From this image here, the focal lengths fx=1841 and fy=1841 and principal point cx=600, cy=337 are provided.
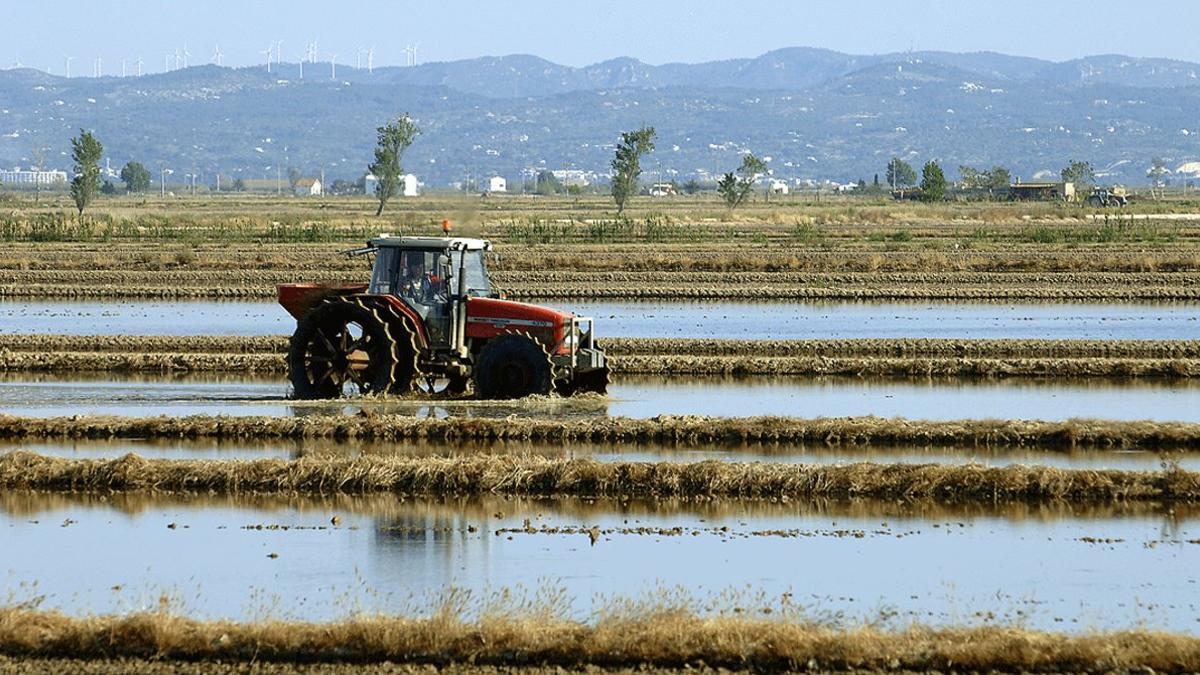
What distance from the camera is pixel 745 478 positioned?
640 inches

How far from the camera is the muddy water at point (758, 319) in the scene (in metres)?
32.2

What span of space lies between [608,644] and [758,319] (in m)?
25.0

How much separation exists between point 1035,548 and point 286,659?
610 centimetres

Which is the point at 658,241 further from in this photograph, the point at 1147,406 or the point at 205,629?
the point at 205,629

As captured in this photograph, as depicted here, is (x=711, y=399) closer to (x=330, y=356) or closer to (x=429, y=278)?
(x=429, y=278)

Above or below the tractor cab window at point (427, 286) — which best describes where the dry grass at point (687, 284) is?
below

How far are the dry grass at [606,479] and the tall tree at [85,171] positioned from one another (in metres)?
74.4

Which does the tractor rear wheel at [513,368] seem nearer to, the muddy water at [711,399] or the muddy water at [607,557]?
the muddy water at [711,399]

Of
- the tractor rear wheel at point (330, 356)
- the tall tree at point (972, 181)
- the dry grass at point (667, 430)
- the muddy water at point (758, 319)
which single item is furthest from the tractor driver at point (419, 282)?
the tall tree at point (972, 181)

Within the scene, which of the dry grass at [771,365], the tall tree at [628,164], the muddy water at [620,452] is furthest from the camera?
the tall tree at [628,164]

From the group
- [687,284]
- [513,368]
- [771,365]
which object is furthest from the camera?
[687,284]

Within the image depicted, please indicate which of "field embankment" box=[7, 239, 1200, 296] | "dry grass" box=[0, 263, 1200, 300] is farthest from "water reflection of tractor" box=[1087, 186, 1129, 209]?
"dry grass" box=[0, 263, 1200, 300]

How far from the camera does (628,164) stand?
109 meters

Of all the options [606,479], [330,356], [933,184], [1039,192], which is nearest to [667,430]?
[606,479]
